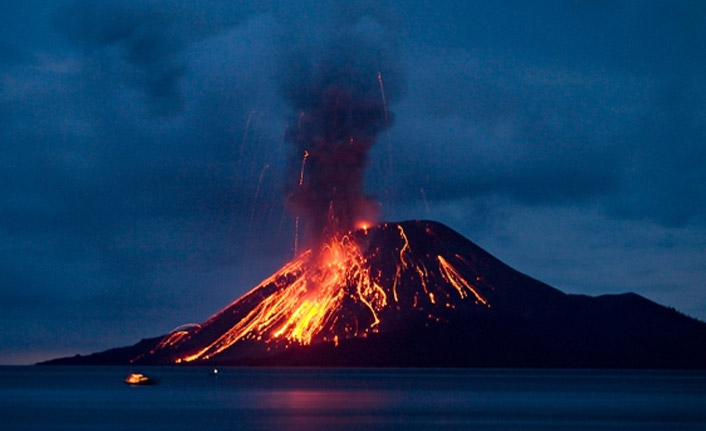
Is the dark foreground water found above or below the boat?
below

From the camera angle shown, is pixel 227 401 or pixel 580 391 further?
pixel 580 391

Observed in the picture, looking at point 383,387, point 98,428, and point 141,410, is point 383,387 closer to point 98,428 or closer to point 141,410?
point 141,410

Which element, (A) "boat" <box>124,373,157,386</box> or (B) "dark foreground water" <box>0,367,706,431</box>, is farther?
(A) "boat" <box>124,373,157,386</box>

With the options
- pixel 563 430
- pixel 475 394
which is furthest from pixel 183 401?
pixel 563 430

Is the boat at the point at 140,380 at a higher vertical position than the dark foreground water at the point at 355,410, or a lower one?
higher

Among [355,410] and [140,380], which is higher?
[140,380]

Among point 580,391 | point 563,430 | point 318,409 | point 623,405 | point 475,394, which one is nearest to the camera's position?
point 563,430

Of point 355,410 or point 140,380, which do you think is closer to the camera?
point 355,410

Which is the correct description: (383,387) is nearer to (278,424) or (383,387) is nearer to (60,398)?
(60,398)

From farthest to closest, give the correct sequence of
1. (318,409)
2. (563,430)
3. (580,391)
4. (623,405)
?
(580,391)
(623,405)
(318,409)
(563,430)

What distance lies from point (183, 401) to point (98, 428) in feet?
103

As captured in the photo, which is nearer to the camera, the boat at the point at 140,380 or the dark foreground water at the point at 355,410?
the dark foreground water at the point at 355,410

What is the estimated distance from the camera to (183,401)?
101500 millimetres

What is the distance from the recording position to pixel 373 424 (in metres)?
70.8
